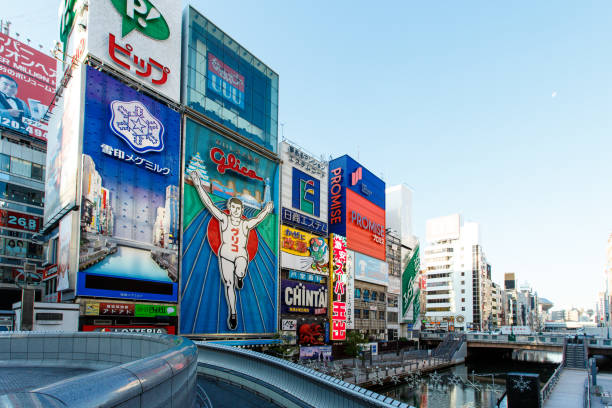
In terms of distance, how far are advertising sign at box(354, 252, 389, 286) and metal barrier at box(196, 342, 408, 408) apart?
5564cm

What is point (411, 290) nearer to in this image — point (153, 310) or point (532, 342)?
point (532, 342)

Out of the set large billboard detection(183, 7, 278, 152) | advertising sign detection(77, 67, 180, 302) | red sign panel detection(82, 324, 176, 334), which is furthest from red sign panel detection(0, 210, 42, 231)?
large billboard detection(183, 7, 278, 152)

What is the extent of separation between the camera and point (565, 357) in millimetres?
51281

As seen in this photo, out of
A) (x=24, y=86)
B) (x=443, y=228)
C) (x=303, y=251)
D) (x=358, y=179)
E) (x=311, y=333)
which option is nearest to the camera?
(x=311, y=333)

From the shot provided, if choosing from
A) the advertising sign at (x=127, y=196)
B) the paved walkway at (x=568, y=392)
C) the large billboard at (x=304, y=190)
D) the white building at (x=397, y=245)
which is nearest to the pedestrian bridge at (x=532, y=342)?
the white building at (x=397, y=245)

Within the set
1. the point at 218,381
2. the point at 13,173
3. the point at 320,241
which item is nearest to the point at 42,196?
the point at 13,173

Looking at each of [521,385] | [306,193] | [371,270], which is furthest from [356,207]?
[521,385]

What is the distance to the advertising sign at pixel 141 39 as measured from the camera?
4041 cm

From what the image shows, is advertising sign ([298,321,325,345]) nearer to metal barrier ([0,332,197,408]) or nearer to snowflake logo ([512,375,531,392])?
snowflake logo ([512,375,531,392])

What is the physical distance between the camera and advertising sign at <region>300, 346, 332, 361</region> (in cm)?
5722

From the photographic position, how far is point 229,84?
5322 cm

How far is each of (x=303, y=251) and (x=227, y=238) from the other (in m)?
14.9

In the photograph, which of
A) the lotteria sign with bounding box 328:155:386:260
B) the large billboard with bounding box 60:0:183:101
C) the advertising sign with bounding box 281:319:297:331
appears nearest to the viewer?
the large billboard with bounding box 60:0:183:101

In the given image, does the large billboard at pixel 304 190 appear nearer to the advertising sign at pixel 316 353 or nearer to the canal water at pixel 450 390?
the advertising sign at pixel 316 353
